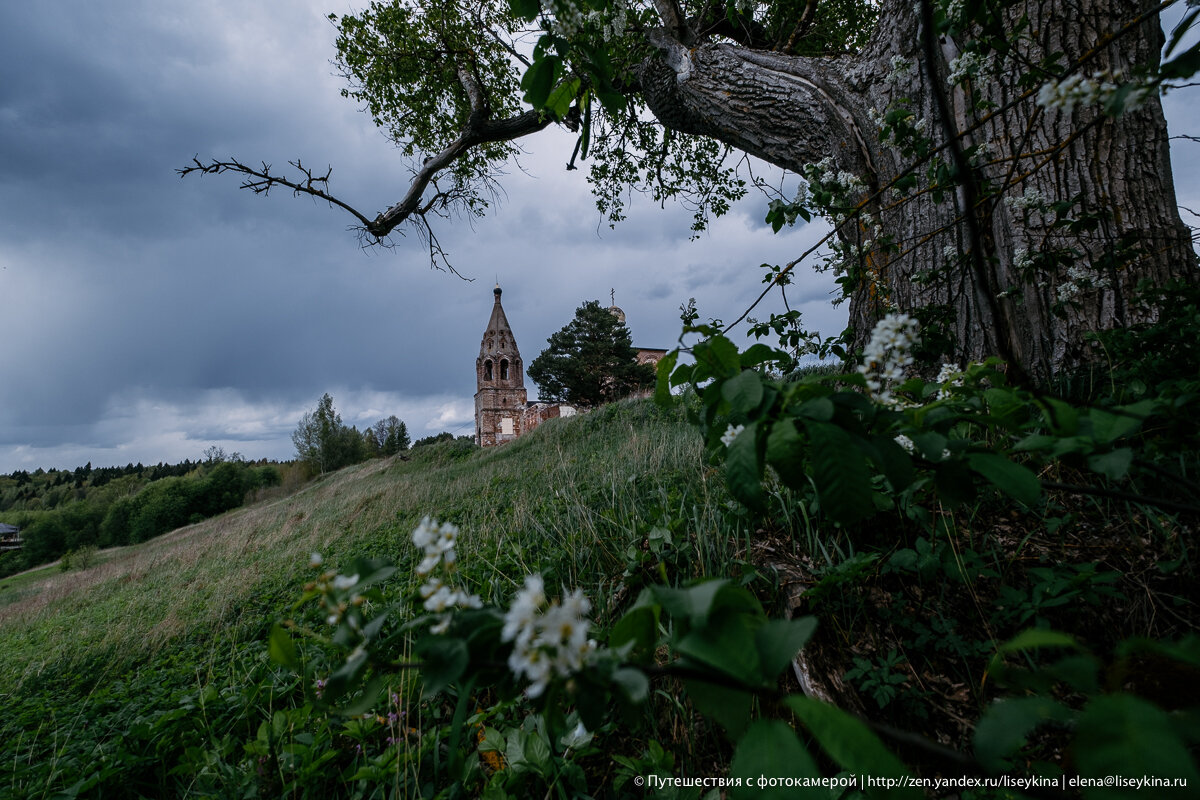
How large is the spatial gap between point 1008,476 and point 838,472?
321 millimetres

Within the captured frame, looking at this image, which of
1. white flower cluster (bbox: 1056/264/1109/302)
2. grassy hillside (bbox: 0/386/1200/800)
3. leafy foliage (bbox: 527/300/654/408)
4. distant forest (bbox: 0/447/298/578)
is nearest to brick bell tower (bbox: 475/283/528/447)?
leafy foliage (bbox: 527/300/654/408)

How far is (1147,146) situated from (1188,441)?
2510 millimetres

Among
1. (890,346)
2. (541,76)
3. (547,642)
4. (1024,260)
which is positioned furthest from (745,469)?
(1024,260)

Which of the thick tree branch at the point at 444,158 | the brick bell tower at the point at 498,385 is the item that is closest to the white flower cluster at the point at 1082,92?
the thick tree branch at the point at 444,158

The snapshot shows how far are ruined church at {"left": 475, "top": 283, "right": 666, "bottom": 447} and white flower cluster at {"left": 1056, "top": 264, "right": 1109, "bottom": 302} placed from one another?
2865 centimetres

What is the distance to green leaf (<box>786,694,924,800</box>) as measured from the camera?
469 mm

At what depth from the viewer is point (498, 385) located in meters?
32.4

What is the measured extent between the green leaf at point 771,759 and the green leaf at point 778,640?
5 centimetres

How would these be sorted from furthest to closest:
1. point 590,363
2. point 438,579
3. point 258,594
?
point 590,363 → point 258,594 → point 438,579

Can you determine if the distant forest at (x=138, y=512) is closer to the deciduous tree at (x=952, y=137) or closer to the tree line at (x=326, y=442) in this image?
the tree line at (x=326, y=442)

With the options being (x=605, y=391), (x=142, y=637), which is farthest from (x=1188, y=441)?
(x=605, y=391)

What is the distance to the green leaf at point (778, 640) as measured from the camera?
53 centimetres

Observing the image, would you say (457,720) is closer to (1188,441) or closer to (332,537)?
(1188,441)

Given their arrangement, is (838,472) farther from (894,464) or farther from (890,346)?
(890,346)
